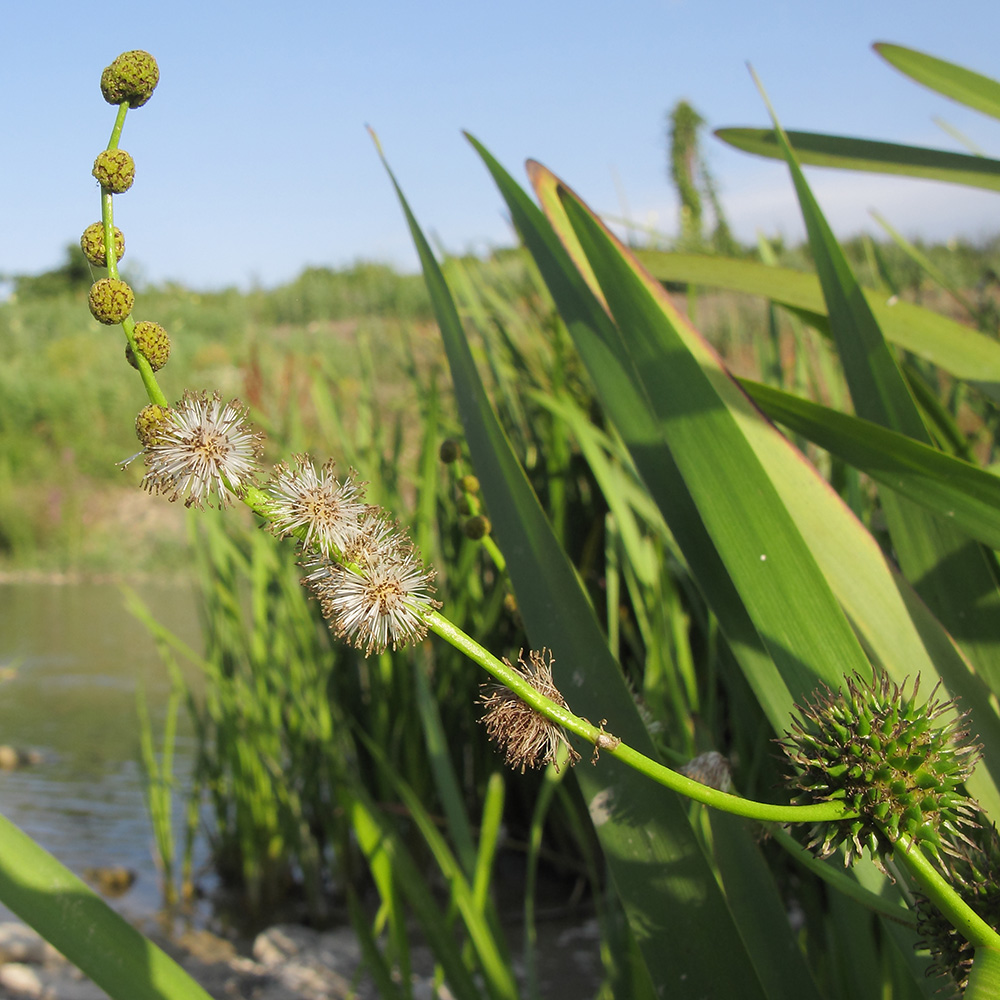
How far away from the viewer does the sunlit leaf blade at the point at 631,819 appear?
0.41 meters

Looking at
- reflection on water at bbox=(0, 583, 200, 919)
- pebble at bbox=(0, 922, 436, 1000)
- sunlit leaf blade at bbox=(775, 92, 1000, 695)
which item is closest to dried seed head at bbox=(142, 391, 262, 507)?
sunlit leaf blade at bbox=(775, 92, 1000, 695)

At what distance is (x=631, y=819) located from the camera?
1.37ft

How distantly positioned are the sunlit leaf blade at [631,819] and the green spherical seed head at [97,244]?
0.86ft

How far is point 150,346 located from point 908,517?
442mm

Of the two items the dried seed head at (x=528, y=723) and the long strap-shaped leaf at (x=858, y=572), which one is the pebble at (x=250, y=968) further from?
the dried seed head at (x=528, y=723)

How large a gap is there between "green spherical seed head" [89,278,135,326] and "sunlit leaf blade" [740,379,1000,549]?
1.05 ft

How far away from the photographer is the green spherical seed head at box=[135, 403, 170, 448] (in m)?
→ 0.23

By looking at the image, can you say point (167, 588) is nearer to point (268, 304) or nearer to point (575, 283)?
point (575, 283)

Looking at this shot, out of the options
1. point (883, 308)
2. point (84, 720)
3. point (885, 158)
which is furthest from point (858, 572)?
point (84, 720)

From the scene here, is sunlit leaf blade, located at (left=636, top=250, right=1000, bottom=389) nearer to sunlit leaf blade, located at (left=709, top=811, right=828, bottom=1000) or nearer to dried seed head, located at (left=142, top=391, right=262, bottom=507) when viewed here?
sunlit leaf blade, located at (left=709, top=811, right=828, bottom=1000)

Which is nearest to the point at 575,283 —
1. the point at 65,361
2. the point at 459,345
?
the point at 459,345

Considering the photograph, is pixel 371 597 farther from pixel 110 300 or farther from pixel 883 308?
pixel 883 308

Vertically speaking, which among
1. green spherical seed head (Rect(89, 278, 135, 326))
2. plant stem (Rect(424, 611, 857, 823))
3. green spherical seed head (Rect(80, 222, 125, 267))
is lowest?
plant stem (Rect(424, 611, 857, 823))

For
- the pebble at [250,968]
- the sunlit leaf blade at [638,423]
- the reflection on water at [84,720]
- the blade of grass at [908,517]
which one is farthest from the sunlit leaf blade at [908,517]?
the reflection on water at [84,720]
